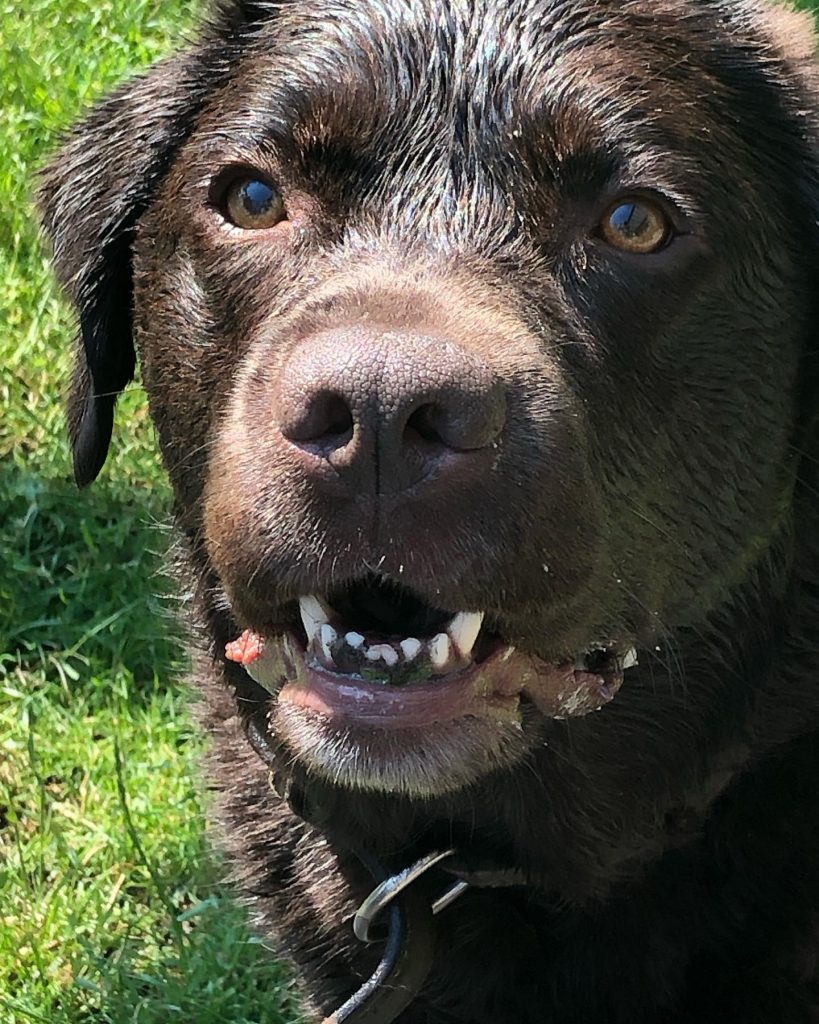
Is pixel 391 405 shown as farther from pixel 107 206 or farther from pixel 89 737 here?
pixel 89 737

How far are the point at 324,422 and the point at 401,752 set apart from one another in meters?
0.48

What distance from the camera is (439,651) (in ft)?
6.98

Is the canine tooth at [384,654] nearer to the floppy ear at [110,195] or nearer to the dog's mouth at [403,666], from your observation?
the dog's mouth at [403,666]

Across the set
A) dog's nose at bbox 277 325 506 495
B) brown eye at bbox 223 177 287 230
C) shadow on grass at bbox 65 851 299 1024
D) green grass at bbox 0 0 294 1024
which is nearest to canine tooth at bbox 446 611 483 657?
dog's nose at bbox 277 325 506 495

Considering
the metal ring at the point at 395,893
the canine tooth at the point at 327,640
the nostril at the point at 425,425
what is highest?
the nostril at the point at 425,425

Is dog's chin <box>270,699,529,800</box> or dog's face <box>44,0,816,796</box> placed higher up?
dog's face <box>44,0,816,796</box>

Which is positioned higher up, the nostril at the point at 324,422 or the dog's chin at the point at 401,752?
the nostril at the point at 324,422

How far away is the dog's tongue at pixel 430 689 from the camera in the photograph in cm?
210

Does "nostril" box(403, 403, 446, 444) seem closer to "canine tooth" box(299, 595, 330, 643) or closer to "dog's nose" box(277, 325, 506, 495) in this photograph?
"dog's nose" box(277, 325, 506, 495)

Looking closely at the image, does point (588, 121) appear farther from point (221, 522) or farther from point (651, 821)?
point (651, 821)

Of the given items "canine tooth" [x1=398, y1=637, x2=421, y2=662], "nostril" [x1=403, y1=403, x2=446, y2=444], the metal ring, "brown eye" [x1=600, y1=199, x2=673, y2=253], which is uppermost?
"brown eye" [x1=600, y1=199, x2=673, y2=253]

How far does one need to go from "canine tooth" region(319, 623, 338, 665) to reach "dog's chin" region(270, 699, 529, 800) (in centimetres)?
8

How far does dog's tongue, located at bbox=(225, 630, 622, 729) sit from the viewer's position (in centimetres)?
210

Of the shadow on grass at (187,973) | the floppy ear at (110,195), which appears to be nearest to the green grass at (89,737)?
the shadow on grass at (187,973)
